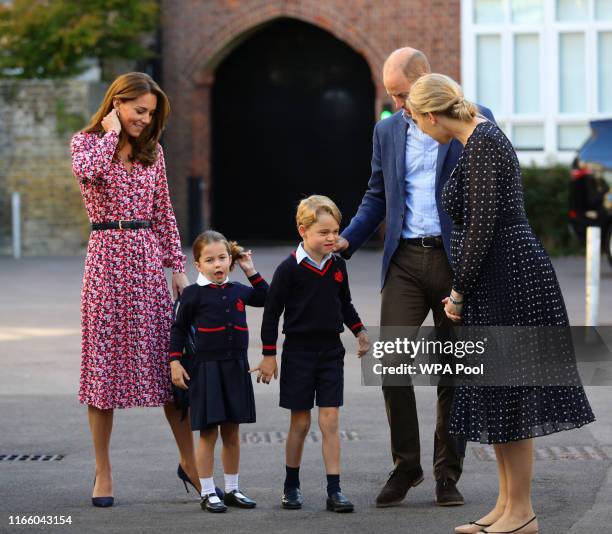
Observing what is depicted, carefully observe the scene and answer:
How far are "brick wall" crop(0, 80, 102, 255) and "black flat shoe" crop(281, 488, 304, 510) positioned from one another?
1840cm

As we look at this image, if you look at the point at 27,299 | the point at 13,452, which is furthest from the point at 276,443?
the point at 27,299

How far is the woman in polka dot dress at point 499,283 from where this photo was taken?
5602mm

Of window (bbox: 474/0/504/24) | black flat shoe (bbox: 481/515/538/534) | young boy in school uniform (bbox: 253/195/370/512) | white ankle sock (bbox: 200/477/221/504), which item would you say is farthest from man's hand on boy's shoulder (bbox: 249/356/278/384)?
window (bbox: 474/0/504/24)

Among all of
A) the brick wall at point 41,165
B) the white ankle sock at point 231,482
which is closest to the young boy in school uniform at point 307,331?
the white ankle sock at point 231,482

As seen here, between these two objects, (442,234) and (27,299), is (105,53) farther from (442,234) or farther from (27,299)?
(442,234)

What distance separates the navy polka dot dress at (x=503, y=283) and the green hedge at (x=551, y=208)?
692 inches

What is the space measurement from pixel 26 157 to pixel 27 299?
8372 mm

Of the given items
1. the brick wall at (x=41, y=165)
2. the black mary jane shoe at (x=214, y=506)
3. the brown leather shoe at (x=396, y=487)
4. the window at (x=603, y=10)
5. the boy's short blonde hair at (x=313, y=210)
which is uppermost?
the window at (x=603, y=10)

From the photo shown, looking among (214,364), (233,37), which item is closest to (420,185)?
(214,364)

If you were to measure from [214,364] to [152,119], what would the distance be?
1.21 m

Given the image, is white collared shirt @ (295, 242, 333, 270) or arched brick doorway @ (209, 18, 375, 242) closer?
white collared shirt @ (295, 242, 333, 270)

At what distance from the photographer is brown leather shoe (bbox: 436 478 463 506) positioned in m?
6.43

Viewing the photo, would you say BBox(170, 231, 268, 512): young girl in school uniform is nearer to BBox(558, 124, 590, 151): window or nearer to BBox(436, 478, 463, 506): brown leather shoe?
BBox(436, 478, 463, 506): brown leather shoe

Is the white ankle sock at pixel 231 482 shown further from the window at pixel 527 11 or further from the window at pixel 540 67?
the window at pixel 527 11
